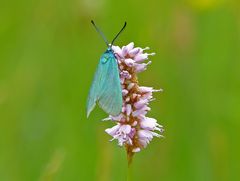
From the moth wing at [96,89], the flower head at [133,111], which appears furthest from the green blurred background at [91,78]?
the flower head at [133,111]

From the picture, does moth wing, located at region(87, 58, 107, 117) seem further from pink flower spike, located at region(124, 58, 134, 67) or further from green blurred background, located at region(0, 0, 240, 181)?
green blurred background, located at region(0, 0, 240, 181)

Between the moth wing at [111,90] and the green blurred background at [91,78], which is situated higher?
the green blurred background at [91,78]

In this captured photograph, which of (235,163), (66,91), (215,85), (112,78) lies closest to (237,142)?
(235,163)

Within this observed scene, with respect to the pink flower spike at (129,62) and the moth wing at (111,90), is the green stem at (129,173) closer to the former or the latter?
the moth wing at (111,90)

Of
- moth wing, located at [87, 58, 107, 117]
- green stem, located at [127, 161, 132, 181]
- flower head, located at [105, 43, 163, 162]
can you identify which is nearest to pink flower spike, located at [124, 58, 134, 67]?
flower head, located at [105, 43, 163, 162]

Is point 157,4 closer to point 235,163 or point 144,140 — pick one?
point 235,163

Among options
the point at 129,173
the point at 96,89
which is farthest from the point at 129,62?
the point at 129,173
